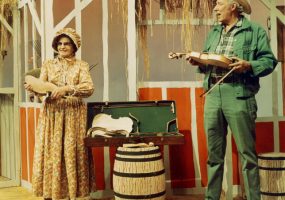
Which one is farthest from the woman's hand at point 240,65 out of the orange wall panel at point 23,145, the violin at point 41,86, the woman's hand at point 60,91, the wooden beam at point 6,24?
the wooden beam at point 6,24

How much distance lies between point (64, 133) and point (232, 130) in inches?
59.4

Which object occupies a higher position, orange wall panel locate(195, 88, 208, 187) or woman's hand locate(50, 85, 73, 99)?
woman's hand locate(50, 85, 73, 99)

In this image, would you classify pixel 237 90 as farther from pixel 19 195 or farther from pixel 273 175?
pixel 19 195

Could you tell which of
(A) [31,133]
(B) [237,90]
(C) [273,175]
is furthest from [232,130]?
(A) [31,133]

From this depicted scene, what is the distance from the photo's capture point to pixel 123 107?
3924 mm

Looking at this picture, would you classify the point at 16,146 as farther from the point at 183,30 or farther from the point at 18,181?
the point at 183,30

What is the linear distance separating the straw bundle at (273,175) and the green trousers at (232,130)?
19.9 inches

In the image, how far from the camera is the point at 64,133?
12.1ft

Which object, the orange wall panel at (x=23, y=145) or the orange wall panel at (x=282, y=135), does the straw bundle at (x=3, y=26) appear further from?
the orange wall panel at (x=282, y=135)

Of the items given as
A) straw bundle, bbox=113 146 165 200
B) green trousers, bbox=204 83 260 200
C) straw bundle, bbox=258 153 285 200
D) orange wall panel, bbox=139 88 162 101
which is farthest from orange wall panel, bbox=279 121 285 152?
straw bundle, bbox=113 146 165 200

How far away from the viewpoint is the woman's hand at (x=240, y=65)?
3.09 metres

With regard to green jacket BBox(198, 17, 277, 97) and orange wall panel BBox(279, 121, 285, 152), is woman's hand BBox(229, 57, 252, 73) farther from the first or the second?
orange wall panel BBox(279, 121, 285, 152)

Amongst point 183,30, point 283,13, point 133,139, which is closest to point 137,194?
point 133,139

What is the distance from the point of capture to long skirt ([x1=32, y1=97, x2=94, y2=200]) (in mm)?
3629
